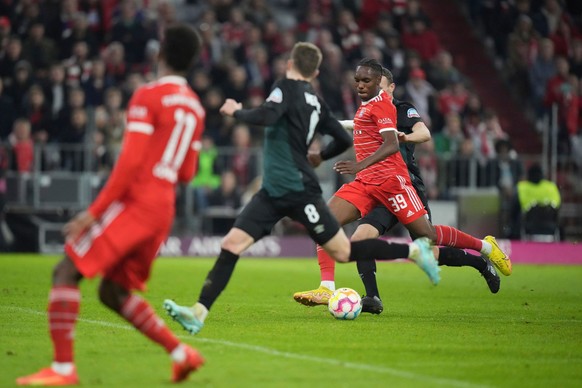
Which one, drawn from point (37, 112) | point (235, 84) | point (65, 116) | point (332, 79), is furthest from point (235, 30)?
point (37, 112)

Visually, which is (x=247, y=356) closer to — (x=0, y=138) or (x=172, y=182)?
(x=172, y=182)

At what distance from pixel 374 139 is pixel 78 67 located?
13127 millimetres

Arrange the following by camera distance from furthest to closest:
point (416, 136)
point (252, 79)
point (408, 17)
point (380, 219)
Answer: point (408, 17), point (252, 79), point (380, 219), point (416, 136)

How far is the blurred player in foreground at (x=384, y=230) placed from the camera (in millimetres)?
12047

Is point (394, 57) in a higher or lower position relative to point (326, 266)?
higher

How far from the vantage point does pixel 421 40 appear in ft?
95.4

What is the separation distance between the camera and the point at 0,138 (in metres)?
23.5

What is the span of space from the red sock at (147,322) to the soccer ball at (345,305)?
3.95 m

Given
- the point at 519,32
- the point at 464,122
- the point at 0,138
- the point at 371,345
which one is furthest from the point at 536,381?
the point at 519,32

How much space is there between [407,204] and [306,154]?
A: 8.33ft

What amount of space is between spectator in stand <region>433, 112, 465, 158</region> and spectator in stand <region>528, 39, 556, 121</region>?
3.09 m

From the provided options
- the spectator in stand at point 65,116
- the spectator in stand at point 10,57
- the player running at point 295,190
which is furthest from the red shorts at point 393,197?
the spectator in stand at point 10,57

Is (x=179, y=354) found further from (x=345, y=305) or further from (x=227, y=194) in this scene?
(x=227, y=194)

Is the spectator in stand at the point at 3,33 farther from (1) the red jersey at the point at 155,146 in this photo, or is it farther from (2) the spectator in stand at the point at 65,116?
(1) the red jersey at the point at 155,146
